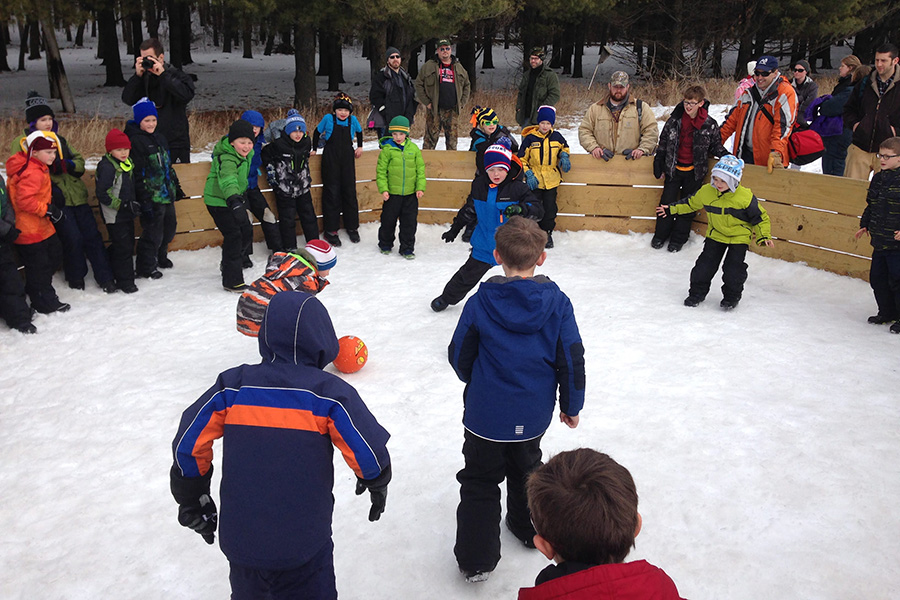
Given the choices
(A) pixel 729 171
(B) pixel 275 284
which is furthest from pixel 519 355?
(A) pixel 729 171

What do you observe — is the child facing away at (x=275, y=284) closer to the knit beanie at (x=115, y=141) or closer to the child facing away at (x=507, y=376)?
the child facing away at (x=507, y=376)

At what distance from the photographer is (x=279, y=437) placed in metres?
2.49

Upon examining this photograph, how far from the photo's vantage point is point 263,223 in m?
8.39

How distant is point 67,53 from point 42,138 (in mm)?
40817

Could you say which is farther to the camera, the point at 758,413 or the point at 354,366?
the point at 354,366

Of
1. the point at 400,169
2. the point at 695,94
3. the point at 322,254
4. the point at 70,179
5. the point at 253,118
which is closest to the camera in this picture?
the point at 322,254

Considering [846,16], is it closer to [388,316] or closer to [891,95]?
[891,95]

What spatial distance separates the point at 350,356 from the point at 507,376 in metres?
2.58

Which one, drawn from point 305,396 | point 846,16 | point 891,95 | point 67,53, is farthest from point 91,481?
point 67,53

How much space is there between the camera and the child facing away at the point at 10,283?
6083mm

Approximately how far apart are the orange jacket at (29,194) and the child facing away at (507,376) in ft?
15.9

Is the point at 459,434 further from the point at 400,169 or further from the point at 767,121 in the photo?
the point at 767,121

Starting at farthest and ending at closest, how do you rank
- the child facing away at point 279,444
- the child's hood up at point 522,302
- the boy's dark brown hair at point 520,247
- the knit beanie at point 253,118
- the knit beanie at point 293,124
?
the knit beanie at point 293,124 → the knit beanie at point 253,118 → the boy's dark brown hair at point 520,247 → the child's hood up at point 522,302 → the child facing away at point 279,444

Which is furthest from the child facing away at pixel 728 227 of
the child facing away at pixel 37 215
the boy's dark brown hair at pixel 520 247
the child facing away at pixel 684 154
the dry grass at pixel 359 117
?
the dry grass at pixel 359 117
